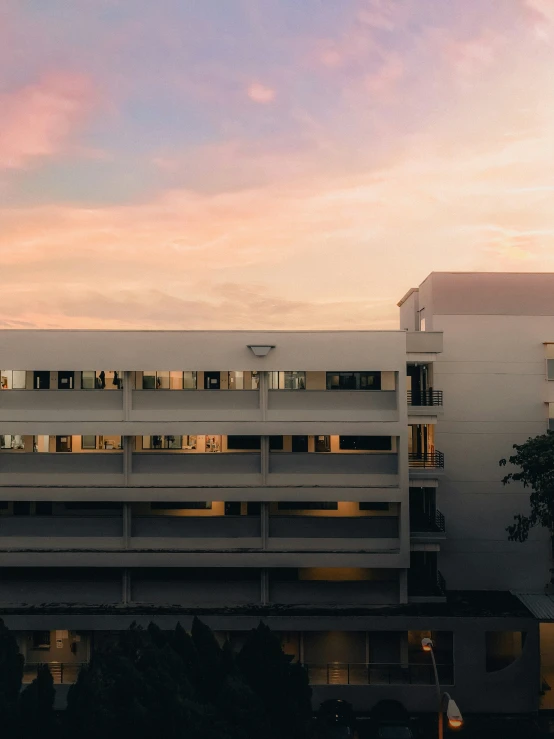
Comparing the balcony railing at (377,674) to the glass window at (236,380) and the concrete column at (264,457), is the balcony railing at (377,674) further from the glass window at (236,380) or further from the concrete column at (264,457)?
the glass window at (236,380)

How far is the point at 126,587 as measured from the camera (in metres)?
30.1

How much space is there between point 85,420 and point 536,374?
21.7 meters

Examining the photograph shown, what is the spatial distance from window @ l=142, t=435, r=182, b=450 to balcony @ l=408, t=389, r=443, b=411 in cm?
1131

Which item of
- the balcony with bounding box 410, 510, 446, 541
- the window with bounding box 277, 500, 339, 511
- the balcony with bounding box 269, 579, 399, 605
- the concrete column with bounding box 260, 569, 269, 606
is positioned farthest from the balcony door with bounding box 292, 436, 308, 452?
the balcony with bounding box 410, 510, 446, 541

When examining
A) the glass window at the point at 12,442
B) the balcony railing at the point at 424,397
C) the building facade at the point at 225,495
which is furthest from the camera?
the balcony railing at the point at 424,397

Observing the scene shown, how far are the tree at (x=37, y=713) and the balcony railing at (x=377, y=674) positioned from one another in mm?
13452

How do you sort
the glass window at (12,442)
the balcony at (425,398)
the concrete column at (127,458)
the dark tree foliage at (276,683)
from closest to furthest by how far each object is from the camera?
the dark tree foliage at (276,683), the concrete column at (127,458), the glass window at (12,442), the balcony at (425,398)

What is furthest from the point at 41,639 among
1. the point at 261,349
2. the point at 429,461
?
the point at 429,461

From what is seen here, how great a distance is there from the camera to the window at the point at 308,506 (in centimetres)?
3105

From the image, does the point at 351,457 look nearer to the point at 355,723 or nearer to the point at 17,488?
the point at 355,723

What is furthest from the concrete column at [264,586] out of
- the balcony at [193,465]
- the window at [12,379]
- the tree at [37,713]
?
the window at [12,379]

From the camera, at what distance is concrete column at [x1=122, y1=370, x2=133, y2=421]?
2964 centimetres

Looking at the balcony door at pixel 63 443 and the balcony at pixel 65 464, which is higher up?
the balcony door at pixel 63 443

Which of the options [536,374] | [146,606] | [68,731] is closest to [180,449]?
[146,606]
